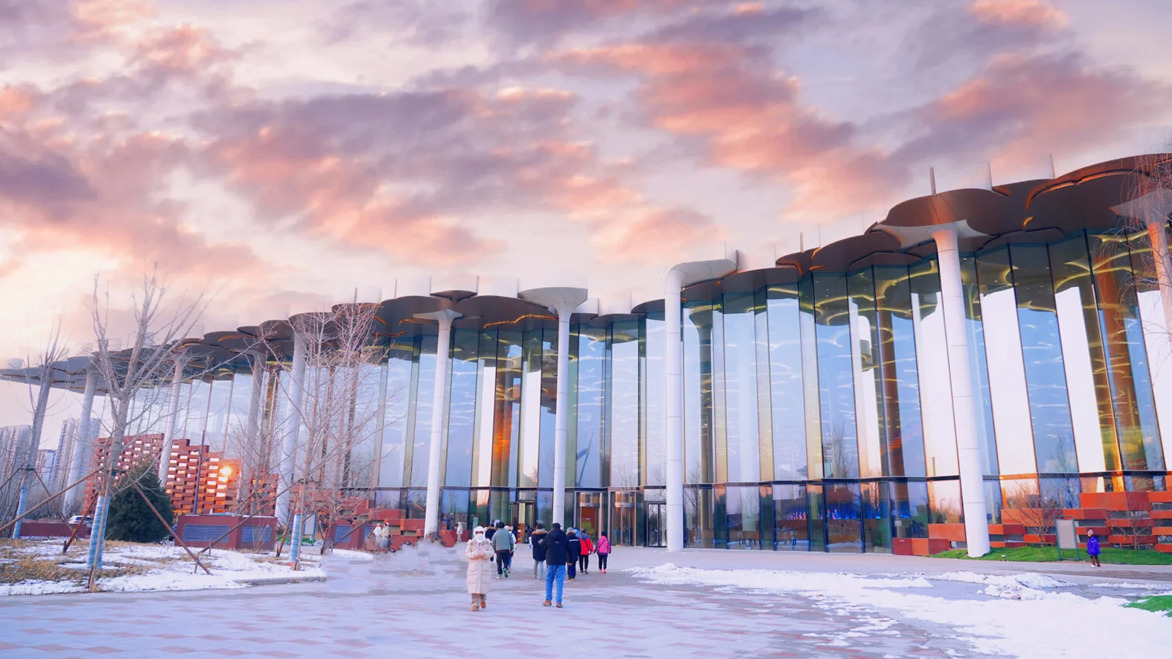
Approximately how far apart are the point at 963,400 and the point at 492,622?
2421 cm

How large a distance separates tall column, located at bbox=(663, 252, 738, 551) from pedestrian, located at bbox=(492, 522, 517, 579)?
15098 mm

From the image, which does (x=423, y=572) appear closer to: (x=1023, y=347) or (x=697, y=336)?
(x=697, y=336)

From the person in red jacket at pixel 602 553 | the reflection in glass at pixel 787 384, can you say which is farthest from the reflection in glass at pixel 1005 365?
the person in red jacket at pixel 602 553

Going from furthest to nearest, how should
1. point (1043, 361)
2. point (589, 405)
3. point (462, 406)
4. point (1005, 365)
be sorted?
point (462, 406), point (589, 405), point (1005, 365), point (1043, 361)

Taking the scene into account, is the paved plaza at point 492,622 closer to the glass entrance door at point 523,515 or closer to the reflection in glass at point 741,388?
the reflection in glass at point 741,388

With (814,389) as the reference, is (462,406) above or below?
above

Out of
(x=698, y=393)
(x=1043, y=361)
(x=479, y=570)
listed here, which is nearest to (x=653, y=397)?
(x=698, y=393)

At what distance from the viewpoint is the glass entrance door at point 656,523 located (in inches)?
1583

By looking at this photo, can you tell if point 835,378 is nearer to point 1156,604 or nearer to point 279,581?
point 1156,604

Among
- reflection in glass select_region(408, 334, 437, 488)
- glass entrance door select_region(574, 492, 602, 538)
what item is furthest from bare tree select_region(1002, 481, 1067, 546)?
reflection in glass select_region(408, 334, 437, 488)

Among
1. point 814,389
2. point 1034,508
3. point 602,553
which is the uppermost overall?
point 814,389

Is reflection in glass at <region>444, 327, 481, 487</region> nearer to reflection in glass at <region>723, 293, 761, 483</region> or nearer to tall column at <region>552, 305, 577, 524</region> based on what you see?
tall column at <region>552, 305, 577, 524</region>

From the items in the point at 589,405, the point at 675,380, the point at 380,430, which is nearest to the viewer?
the point at 675,380

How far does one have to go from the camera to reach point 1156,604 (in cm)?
1252
